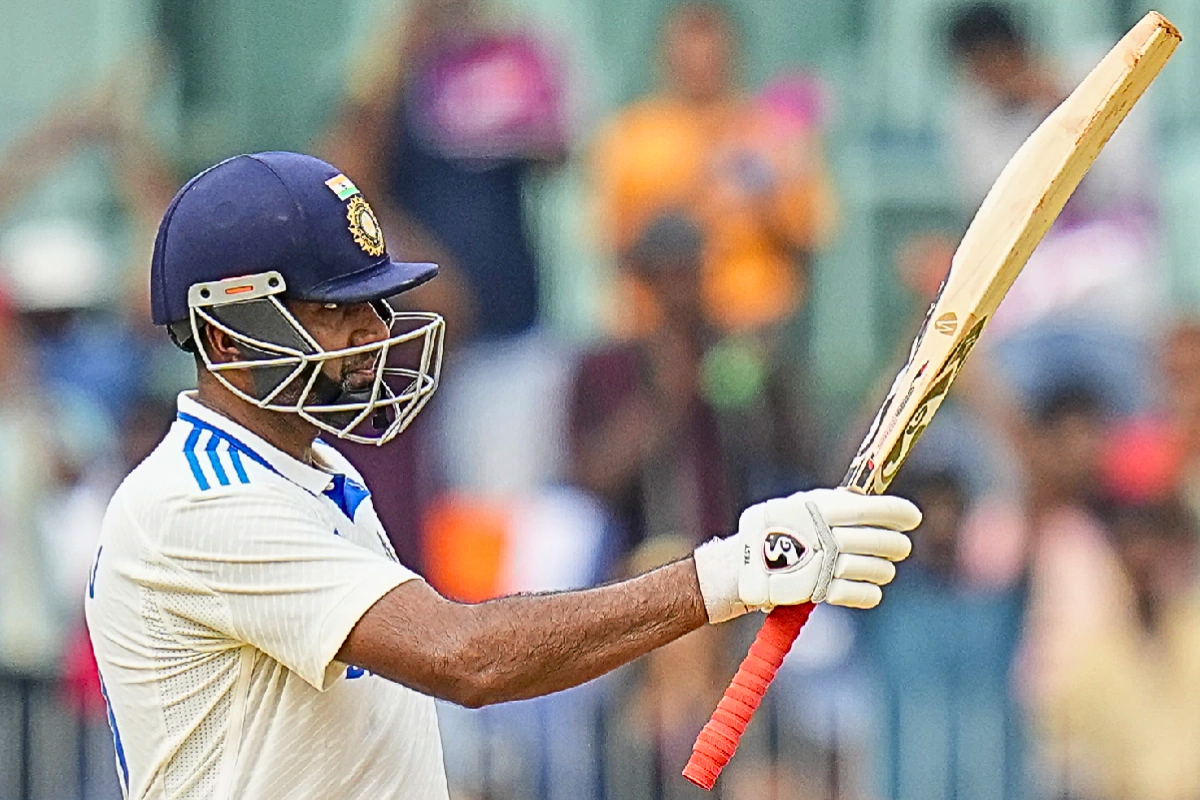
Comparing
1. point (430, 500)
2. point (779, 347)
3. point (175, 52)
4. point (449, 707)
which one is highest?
point (175, 52)

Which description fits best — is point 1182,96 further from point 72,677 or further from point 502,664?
point 502,664

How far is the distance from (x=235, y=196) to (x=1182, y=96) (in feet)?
16.6

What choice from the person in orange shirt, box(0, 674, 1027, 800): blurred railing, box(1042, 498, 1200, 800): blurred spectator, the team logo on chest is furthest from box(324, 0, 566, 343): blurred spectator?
the team logo on chest

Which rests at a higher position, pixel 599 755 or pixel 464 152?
pixel 464 152

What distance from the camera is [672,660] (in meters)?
6.20

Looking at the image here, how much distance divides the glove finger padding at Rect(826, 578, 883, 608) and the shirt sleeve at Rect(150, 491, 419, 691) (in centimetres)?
59

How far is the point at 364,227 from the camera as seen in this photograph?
3146mm

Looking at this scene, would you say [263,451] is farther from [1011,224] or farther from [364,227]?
[1011,224]

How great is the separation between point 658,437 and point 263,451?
3734 mm

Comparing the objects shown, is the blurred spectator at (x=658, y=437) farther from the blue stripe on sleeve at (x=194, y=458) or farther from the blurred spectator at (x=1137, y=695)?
the blue stripe on sleeve at (x=194, y=458)

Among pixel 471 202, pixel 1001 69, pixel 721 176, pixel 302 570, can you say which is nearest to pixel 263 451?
pixel 302 570

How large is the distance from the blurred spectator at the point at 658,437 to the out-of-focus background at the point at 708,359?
1 cm

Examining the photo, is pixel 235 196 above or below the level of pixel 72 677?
above

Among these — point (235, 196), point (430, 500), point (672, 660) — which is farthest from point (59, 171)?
point (235, 196)
